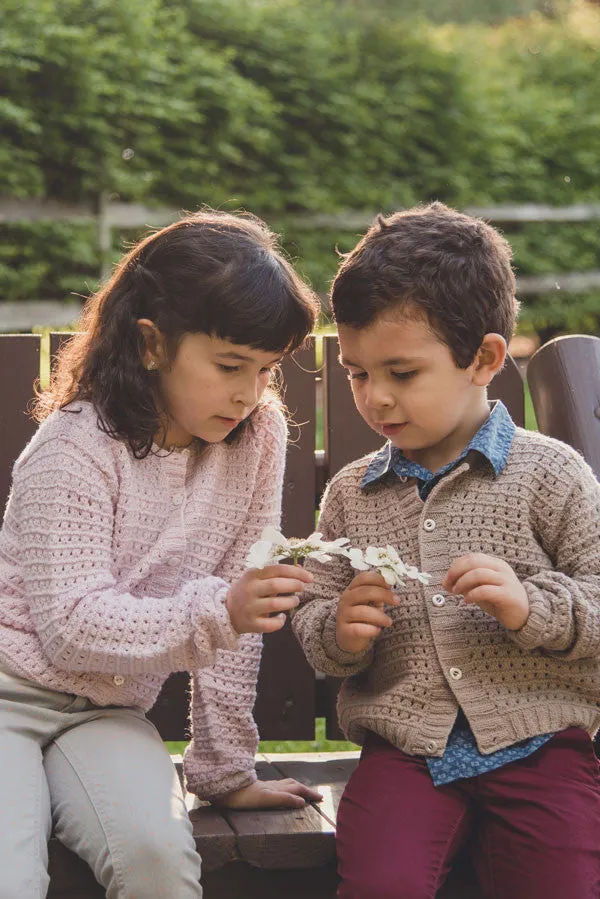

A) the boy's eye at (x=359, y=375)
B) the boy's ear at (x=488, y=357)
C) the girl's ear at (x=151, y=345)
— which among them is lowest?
the boy's eye at (x=359, y=375)

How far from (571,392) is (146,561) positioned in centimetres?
104

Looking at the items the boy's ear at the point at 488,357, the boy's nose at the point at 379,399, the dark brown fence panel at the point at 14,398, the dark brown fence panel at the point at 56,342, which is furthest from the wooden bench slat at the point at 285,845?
the dark brown fence panel at the point at 56,342

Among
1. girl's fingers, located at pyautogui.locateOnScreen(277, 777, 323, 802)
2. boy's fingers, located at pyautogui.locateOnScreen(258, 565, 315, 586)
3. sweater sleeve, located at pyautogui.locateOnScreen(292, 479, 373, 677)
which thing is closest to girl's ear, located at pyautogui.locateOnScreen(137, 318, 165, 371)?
sweater sleeve, located at pyautogui.locateOnScreen(292, 479, 373, 677)

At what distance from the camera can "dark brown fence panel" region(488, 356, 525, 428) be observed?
2.82 meters

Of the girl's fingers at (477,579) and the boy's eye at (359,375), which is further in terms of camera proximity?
the boy's eye at (359,375)

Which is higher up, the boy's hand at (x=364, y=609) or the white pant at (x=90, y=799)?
the boy's hand at (x=364, y=609)

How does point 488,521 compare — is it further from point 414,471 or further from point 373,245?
point 373,245

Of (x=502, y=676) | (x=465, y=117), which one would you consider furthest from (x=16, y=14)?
(x=502, y=676)

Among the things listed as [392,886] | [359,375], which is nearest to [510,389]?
[359,375]

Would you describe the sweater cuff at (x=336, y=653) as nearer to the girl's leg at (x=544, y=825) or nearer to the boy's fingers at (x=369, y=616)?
the boy's fingers at (x=369, y=616)

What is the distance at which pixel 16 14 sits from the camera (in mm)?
6926

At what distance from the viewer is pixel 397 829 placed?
1.95 metres

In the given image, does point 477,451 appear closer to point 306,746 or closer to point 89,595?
point 89,595

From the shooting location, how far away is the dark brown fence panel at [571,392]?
8.75 ft
